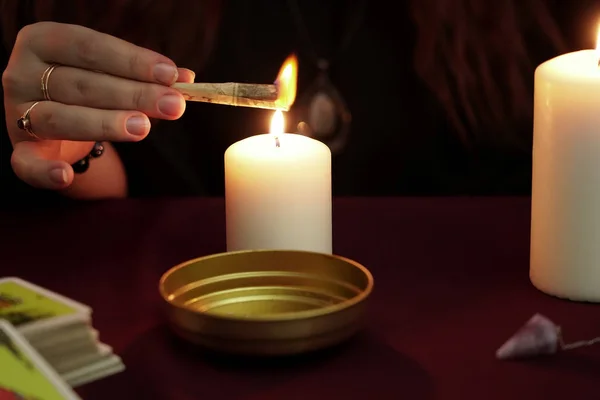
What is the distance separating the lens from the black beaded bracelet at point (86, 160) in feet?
4.10

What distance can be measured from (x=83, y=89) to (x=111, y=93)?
0.04 metres

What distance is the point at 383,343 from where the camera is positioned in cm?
76

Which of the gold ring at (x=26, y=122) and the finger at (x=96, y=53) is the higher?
the finger at (x=96, y=53)

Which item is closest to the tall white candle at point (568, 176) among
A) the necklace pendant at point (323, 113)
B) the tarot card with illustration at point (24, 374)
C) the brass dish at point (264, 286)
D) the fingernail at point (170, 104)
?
the brass dish at point (264, 286)

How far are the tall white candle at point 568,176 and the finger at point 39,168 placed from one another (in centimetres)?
47

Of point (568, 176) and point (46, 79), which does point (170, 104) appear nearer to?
point (46, 79)

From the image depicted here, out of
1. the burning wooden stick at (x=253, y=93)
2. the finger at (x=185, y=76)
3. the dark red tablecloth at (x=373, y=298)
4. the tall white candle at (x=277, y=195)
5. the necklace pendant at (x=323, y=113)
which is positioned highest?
the finger at (x=185, y=76)

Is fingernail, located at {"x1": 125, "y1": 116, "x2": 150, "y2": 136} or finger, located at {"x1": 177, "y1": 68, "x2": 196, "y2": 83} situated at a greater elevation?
finger, located at {"x1": 177, "y1": 68, "x2": 196, "y2": 83}

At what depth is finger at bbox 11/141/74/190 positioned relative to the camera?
959mm

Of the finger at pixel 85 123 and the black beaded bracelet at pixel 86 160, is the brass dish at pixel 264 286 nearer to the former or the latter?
the finger at pixel 85 123

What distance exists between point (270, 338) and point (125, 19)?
89cm

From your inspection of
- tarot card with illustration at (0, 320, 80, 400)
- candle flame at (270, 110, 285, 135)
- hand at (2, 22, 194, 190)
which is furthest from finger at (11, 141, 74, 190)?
tarot card with illustration at (0, 320, 80, 400)

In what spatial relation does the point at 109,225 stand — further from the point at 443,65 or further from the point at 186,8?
the point at 443,65

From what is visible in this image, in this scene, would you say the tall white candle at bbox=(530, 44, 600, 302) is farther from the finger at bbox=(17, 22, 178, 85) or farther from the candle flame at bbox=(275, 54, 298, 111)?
the finger at bbox=(17, 22, 178, 85)
